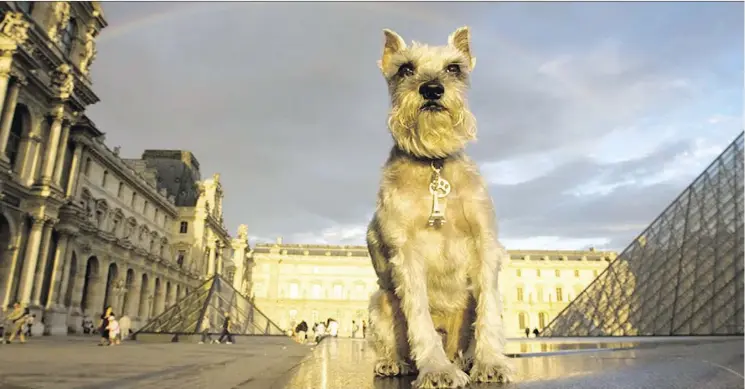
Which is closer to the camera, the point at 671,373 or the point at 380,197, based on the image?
the point at 671,373

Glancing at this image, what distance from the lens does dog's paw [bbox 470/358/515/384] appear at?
214cm

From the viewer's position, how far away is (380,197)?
2596 mm

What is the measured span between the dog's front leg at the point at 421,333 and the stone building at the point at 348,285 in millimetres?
68782

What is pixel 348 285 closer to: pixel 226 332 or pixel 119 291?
pixel 119 291

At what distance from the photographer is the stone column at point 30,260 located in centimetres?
1930

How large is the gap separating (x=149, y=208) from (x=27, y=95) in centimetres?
2039

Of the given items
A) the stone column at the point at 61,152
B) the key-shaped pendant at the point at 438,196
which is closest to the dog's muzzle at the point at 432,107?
the key-shaped pendant at the point at 438,196

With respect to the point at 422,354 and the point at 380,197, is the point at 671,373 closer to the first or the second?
the point at 422,354

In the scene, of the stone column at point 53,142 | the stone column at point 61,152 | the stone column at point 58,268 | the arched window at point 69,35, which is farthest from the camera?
the arched window at point 69,35

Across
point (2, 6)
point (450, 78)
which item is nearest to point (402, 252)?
point (450, 78)

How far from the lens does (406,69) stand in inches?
98.0

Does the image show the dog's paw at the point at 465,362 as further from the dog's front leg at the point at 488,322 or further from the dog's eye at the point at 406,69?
the dog's eye at the point at 406,69

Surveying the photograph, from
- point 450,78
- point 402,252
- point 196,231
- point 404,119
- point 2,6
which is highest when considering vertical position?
point 2,6

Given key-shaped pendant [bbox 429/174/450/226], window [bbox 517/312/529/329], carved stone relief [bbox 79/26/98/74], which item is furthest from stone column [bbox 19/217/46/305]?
window [bbox 517/312/529/329]
